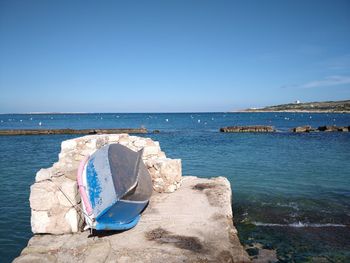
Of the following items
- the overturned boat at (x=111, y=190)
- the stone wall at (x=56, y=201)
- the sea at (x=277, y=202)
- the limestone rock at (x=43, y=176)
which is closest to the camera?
the overturned boat at (x=111, y=190)

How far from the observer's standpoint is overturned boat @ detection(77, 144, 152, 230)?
7.27m

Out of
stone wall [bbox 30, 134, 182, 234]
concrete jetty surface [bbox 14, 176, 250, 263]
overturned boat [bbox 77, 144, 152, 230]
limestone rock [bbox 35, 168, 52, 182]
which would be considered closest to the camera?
concrete jetty surface [bbox 14, 176, 250, 263]

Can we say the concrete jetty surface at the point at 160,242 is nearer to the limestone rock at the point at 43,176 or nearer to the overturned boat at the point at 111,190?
the overturned boat at the point at 111,190

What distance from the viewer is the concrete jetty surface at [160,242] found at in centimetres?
637

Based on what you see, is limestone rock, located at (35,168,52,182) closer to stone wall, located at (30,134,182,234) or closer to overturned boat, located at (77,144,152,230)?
stone wall, located at (30,134,182,234)

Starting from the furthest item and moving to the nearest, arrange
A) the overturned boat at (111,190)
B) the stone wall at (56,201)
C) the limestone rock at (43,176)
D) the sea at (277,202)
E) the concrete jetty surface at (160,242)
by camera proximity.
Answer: the sea at (277,202) → the limestone rock at (43,176) → the stone wall at (56,201) → the overturned boat at (111,190) → the concrete jetty surface at (160,242)

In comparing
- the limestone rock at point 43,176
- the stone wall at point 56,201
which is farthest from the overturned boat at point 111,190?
the limestone rock at point 43,176

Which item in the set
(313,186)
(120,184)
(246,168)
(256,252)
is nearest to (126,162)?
(120,184)

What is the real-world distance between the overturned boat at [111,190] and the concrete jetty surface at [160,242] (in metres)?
0.38

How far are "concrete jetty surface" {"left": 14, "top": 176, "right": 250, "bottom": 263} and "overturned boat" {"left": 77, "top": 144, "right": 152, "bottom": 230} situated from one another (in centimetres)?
38

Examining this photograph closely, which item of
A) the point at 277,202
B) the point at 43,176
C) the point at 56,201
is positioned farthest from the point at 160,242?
the point at 277,202

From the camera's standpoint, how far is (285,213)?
11.4m

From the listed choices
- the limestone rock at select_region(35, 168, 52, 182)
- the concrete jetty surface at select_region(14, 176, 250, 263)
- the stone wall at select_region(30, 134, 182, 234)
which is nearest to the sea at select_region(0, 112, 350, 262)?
the concrete jetty surface at select_region(14, 176, 250, 263)

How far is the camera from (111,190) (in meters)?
7.45
